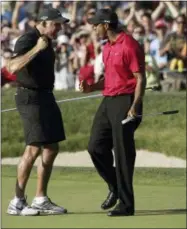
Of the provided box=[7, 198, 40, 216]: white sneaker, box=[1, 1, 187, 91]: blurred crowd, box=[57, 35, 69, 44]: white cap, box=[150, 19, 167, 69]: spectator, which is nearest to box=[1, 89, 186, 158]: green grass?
box=[1, 1, 187, 91]: blurred crowd

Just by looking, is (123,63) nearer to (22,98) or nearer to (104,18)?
(104,18)

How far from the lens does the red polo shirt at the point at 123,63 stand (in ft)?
Result: 27.9

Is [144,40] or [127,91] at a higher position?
[127,91]

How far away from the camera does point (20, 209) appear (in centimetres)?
863

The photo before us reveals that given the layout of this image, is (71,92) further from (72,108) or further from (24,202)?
(24,202)

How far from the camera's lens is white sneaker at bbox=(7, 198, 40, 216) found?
8.59 m

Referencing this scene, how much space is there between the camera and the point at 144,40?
17.8 m

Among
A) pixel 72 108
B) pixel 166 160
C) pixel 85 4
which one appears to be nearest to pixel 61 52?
pixel 85 4

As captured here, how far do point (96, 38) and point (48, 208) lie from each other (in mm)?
10087

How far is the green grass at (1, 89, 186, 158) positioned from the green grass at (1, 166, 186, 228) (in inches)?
120

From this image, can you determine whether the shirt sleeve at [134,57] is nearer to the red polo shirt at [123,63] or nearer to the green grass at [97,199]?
the red polo shirt at [123,63]

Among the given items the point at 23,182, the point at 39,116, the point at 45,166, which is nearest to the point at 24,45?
the point at 39,116

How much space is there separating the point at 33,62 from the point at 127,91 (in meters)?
0.87

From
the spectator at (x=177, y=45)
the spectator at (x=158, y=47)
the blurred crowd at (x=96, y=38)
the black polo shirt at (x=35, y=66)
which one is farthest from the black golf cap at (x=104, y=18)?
the spectator at (x=158, y=47)
